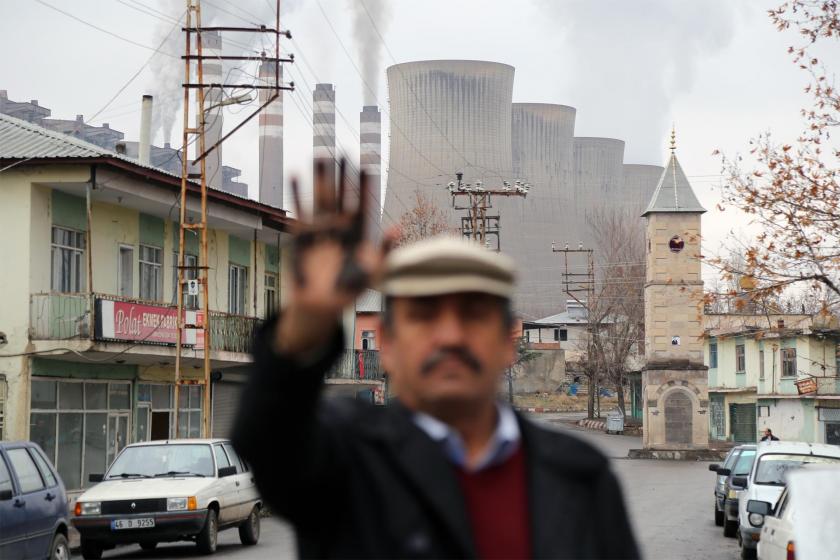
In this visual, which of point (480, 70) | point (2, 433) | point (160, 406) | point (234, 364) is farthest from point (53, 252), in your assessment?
point (480, 70)

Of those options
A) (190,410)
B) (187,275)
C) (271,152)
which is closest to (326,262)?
(190,410)

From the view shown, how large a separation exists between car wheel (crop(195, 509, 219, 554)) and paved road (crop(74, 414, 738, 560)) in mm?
230

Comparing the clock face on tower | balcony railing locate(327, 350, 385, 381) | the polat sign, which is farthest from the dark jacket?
the clock face on tower

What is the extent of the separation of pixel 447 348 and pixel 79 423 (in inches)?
1224

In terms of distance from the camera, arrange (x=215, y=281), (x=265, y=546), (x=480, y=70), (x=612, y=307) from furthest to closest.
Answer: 1. (x=480, y=70)
2. (x=612, y=307)
3. (x=215, y=281)
4. (x=265, y=546)

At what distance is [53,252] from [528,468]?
99.8ft

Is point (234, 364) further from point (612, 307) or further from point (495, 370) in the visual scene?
point (612, 307)

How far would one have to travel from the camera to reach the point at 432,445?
2748 millimetres

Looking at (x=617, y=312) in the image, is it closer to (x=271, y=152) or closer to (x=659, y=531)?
(x=271, y=152)

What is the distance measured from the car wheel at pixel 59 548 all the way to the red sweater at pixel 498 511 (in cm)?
1367

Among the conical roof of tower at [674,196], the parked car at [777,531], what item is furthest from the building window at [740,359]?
the parked car at [777,531]

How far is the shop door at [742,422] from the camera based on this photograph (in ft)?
258

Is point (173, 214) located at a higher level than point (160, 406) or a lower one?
higher

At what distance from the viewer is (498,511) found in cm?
277
